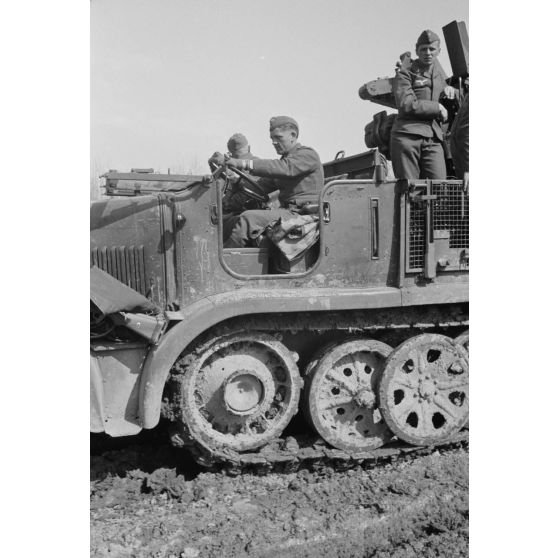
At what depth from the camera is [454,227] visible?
4.54m

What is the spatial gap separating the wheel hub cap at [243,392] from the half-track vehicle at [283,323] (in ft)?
0.03

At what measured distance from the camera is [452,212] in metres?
4.53

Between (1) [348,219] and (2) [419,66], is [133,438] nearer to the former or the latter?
(1) [348,219]

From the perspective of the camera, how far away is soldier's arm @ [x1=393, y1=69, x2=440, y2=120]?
487 cm

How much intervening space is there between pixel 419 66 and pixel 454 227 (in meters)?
1.34

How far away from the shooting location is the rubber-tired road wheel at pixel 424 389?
175 inches

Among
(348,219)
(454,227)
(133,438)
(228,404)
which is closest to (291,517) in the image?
(228,404)

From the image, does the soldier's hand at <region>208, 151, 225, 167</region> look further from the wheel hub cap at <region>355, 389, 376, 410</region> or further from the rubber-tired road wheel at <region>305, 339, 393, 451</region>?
the wheel hub cap at <region>355, 389, 376, 410</region>

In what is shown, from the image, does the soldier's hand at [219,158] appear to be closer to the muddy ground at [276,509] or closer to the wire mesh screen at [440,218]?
the wire mesh screen at [440,218]

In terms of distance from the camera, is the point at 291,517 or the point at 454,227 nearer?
the point at 291,517

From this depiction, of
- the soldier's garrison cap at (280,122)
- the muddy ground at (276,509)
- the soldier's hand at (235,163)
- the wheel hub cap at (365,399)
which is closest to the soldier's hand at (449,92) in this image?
the soldier's garrison cap at (280,122)

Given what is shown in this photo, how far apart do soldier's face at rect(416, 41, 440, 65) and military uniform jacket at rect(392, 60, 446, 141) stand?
6cm

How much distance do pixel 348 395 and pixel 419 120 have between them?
214 centimetres

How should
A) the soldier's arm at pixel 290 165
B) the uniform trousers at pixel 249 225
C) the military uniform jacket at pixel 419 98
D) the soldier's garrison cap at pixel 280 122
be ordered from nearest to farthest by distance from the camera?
the uniform trousers at pixel 249 225 → the soldier's arm at pixel 290 165 → the soldier's garrison cap at pixel 280 122 → the military uniform jacket at pixel 419 98
